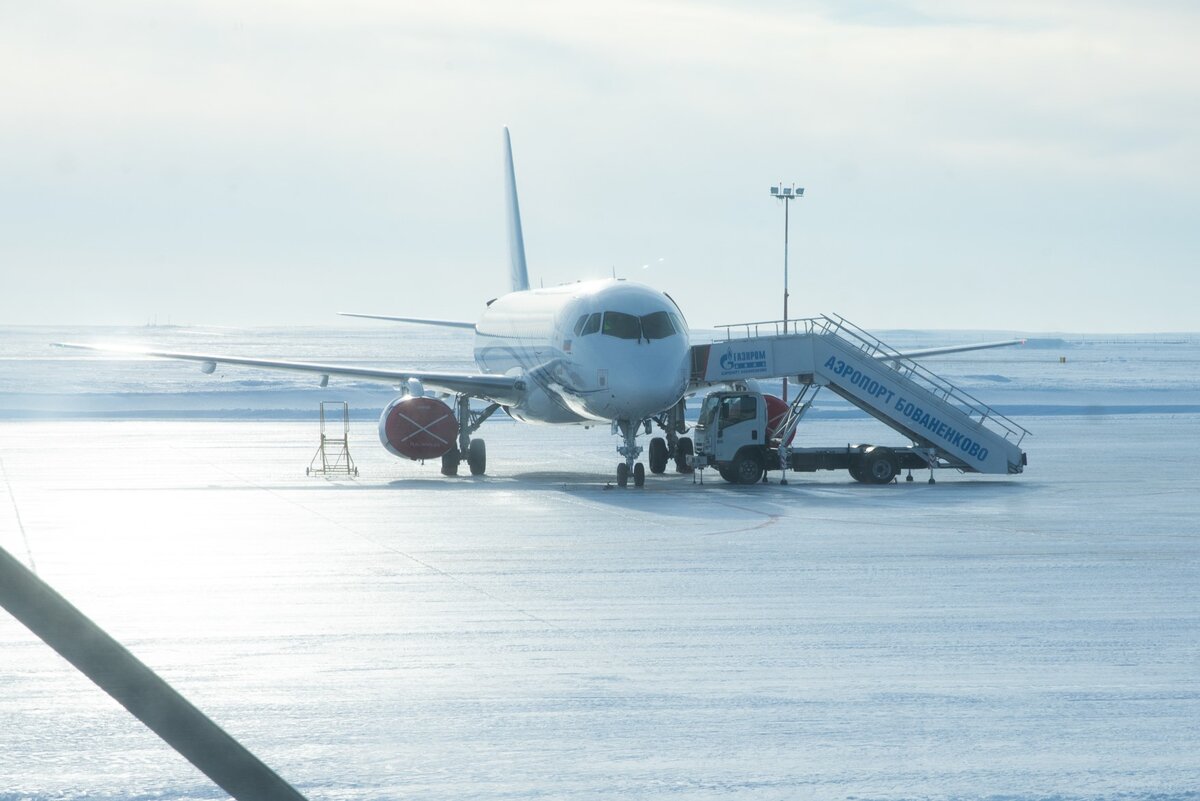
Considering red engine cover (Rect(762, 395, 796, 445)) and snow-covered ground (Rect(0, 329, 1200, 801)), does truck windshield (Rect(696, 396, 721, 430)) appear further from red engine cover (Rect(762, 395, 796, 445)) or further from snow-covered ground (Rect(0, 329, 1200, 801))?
red engine cover (Rect(762, 395, 796, 445))

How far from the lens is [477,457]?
110 feet

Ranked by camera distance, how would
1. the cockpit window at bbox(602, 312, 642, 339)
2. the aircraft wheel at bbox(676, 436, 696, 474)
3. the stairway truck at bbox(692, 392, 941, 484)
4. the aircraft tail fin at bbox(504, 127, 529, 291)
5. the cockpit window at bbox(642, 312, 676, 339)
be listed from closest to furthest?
the cockpit window at bbox(602, 312, 642, 339) < the cockpit window at bbox(642, 312, 676, 339) < the stairway truck at bbox(692, 392, 941, 484) < the aircraft wheel at bbox(676, 436, 696, 474) < the aircraft tail fin at bbox(504, 127, 529, 291)

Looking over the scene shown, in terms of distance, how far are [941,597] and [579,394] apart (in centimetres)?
1656

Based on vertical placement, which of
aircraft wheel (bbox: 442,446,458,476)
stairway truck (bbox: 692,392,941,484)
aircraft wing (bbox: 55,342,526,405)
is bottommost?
aircraft wheel (bbox: 442,446,458,476)

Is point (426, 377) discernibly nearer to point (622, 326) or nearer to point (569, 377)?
point (569, 377)

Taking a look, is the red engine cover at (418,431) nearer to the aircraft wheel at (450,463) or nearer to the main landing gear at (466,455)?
the main landing gear at (466,455)

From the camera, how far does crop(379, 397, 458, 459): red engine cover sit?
3181 cm

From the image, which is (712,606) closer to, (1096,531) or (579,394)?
(1096,531)

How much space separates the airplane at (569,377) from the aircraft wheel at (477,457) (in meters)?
0.02

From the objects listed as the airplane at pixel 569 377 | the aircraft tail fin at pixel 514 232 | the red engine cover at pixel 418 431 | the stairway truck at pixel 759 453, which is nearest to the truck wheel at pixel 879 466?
the stairway truck at pixel 759 453

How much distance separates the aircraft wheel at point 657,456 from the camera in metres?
35.6

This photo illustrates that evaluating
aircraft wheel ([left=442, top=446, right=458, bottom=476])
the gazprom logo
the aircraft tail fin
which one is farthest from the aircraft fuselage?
the aircraft tail fin

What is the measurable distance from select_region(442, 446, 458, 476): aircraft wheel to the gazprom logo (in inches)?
248

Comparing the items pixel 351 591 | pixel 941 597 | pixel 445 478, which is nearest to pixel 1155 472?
pixel 445 478
